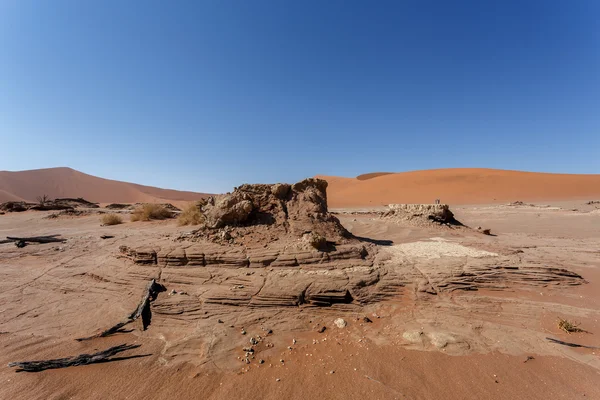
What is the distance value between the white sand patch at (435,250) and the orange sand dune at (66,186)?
4135cm

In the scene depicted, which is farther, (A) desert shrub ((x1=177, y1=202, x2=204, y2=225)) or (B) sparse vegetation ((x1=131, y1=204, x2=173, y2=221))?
(B) sparse vegetation ((x1=131, y1=204, x2=173, y2=221))

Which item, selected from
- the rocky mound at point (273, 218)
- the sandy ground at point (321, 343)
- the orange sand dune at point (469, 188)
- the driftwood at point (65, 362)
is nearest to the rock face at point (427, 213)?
the sandy ground at point (321, 343)

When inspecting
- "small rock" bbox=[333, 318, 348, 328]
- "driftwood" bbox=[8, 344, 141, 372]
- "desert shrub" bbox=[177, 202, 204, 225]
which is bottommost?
"driftwood" bbox=[8, 344, 141, 372]

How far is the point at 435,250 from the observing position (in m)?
5.78

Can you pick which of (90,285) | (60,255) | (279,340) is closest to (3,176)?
(60,255)

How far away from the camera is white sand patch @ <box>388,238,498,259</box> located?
5.41 m

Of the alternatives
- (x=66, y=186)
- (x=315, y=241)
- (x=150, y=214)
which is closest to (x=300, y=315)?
(x=315, y=241)

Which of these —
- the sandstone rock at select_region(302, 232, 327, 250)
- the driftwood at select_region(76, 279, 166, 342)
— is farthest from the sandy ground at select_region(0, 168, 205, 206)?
the sandstone rock at select_region(302, 232, 327, 250)

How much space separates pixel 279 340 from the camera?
3.24m

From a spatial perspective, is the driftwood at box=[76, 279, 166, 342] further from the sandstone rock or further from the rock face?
the rock face

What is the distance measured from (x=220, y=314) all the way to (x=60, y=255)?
5.73 metres

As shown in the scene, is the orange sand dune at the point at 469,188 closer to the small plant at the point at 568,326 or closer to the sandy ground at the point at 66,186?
the small plant at the point at 568,326

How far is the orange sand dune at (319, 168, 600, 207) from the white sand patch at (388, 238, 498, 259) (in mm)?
21792

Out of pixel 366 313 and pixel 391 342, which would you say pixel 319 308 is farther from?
pixel 391 342
